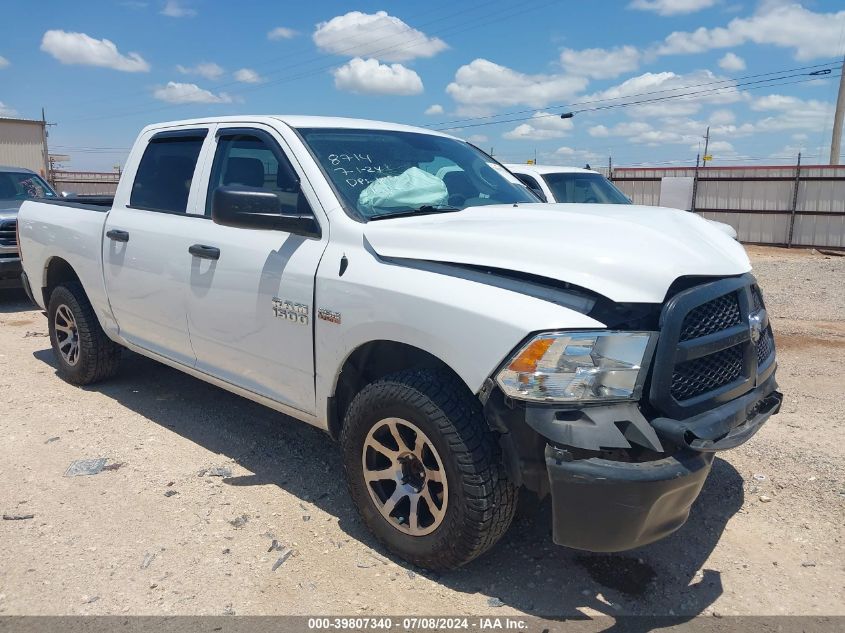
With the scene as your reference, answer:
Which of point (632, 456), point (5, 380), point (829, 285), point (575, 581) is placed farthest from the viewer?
point (829, 285)

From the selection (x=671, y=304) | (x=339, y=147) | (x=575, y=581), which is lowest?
(x=575, y=581)

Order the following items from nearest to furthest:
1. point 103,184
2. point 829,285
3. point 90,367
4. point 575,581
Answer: point 575,581
point 90,367
point 829,285
point 103,184

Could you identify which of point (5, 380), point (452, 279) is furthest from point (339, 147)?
point (5, 380)

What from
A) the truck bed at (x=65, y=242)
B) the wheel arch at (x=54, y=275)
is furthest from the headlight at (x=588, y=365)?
the wheel arch at (x=54, y=275)

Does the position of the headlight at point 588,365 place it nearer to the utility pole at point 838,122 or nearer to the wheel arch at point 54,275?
the wheel arch at point 54,275

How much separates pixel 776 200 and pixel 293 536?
63.3 feet

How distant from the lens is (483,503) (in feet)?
9.05

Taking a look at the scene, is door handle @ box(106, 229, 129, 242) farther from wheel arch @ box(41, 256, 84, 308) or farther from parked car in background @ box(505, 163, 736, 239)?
parked car in background @ box(505, 163, 736, 239)

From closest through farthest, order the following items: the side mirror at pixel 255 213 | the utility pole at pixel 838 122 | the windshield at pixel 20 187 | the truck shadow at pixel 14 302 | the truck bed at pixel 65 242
Answer: the side mirror at pixel 255 213
the truck bed at pixel 65 242
the truck shadow at pixel 14 302
the windshield at pixel 20 187
the utility pole at pixel 838 122

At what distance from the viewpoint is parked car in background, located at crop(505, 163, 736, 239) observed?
914 cm

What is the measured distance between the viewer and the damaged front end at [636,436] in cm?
248

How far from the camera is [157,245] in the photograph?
4.40 metres

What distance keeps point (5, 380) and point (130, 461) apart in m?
2.50

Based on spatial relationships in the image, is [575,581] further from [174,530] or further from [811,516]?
[174,530]
